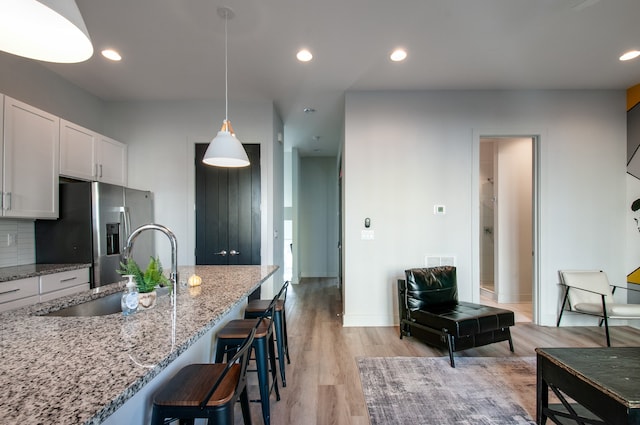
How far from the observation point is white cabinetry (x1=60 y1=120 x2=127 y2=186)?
310 cm

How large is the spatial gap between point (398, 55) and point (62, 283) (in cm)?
372

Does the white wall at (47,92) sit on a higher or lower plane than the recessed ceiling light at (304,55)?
lower

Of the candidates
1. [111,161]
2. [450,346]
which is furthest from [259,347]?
[111,161]

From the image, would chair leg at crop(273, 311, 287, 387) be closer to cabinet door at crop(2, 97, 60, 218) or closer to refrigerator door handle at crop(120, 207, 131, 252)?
refrigerator door handle at crop(120, 207, 131, 252)

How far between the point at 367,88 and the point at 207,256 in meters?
2.99

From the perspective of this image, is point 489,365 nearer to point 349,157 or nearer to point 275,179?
point 349,157

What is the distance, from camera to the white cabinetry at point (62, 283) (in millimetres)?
2484

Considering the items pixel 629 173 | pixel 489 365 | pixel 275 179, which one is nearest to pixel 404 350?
pixel 489 365

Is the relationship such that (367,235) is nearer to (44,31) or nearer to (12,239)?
(44,31)

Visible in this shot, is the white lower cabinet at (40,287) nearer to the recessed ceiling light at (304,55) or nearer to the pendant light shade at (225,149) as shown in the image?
the pendant light shade at (225,149)

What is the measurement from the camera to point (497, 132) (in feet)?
12.5

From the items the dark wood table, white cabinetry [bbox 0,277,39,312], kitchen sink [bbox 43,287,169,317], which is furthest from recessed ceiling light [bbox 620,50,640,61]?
white cabinetry [bbox 0,277,39,312]

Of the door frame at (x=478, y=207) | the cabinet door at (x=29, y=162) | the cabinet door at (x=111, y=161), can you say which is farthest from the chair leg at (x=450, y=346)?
the cabinet door at (x=111, y=161)

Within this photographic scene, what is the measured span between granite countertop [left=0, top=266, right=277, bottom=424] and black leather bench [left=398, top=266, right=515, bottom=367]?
210 centimetres
